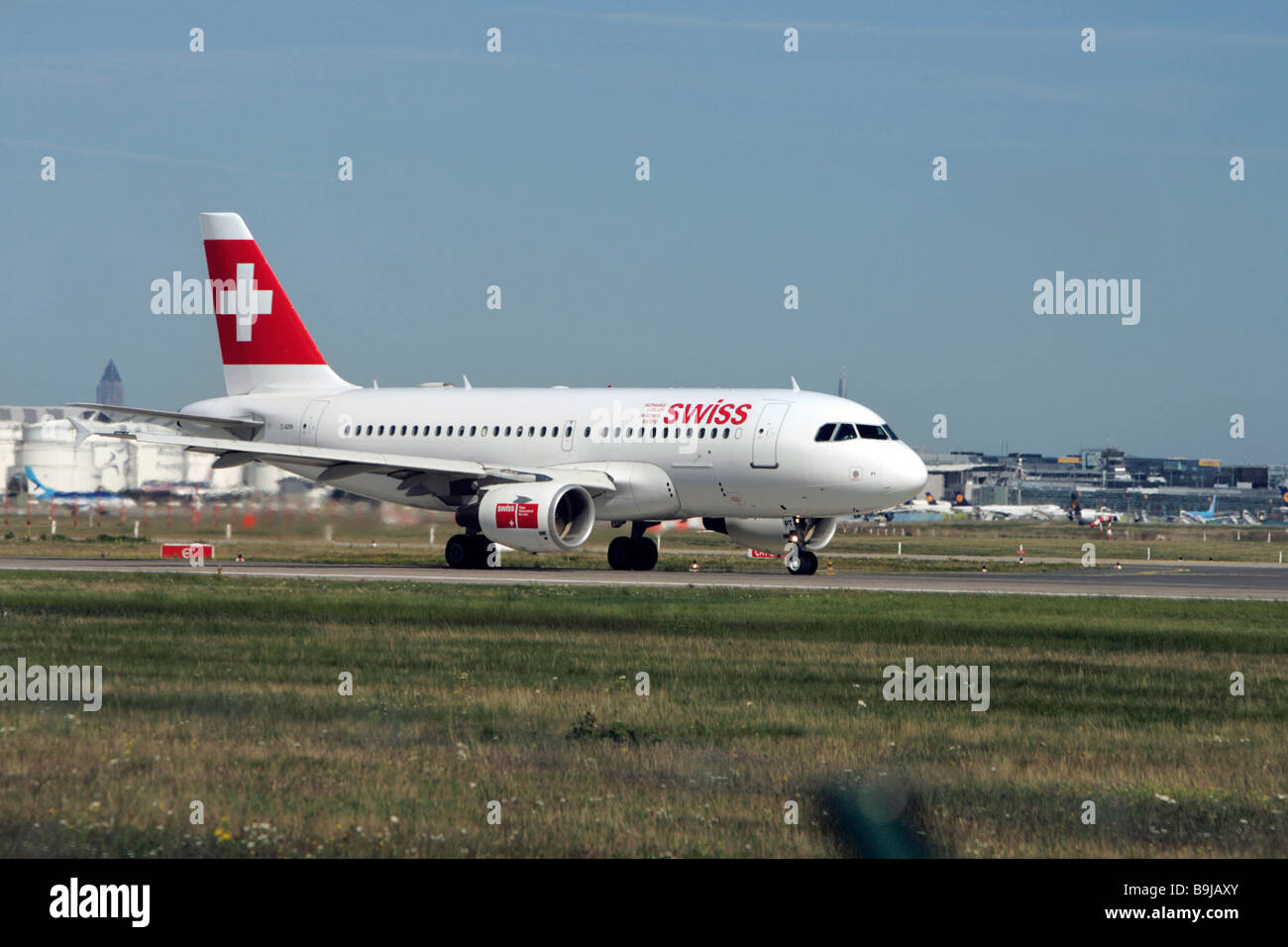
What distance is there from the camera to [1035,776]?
11.6 meters

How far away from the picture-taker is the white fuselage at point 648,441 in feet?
118

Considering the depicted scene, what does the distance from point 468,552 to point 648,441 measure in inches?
216

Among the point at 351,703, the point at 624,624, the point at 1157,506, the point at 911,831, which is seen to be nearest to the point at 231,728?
the point at 351,703

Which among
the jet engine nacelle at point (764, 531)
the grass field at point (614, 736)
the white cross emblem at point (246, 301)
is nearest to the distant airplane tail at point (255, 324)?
the white cross emblem at point (246, 301)

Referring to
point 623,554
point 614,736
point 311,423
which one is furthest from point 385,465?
point 614,736

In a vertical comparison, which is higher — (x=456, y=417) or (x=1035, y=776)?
(x=456, y=417)

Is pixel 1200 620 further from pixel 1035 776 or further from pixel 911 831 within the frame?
pixel 911 831

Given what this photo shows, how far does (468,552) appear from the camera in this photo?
129ft

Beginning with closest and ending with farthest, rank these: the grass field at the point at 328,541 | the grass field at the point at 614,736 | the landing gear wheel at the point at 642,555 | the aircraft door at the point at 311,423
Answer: the grass field at the point at 614,736 → the landing gear wheel at the point at 642,555 → the grass field at the point at 328,541 → the aircraft door at the point at 311,423

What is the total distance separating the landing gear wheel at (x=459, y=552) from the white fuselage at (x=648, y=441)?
1.76 metres

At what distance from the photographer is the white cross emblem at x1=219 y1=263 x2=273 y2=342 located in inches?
1766

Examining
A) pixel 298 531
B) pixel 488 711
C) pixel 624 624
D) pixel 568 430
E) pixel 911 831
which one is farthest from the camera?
pixel 298 531

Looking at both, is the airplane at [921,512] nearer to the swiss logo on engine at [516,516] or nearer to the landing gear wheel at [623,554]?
the landing gear wheel at [623,554]
